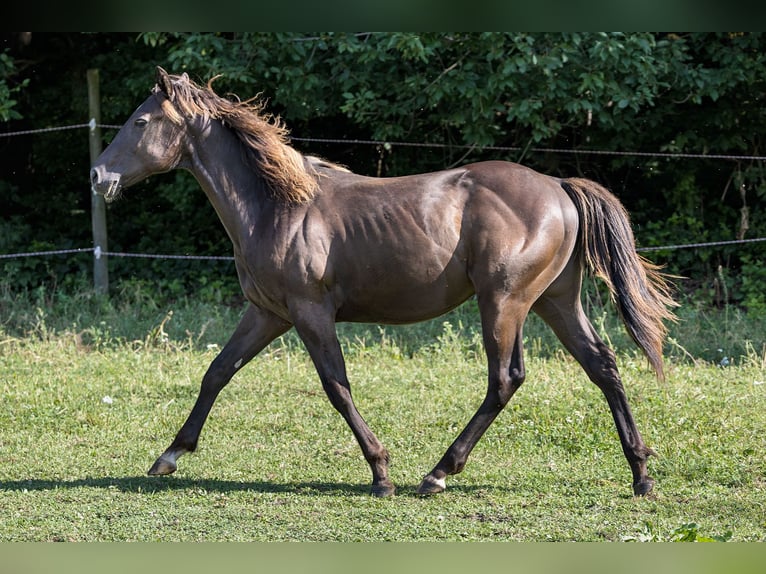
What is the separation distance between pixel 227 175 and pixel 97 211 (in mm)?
5512

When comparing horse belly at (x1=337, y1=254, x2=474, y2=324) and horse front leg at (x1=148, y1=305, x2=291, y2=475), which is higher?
horse belly at (x1=337, y1=254, x2=474, y2=324)

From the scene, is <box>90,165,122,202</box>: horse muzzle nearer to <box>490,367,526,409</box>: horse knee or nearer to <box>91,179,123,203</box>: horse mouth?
<box>91,179,123,203</box>: horse mouth

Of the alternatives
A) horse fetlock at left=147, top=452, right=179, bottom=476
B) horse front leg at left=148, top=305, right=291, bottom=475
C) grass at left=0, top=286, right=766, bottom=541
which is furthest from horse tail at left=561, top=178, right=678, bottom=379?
horse fetlock at left=147, top=452, right=179, bottom=476

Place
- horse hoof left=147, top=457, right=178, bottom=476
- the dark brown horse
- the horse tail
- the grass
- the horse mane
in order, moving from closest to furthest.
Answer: the grass < the dark brown horse < the horse tail < the horse mane < horse hoof left=147, top=457, right=178, bottom=476

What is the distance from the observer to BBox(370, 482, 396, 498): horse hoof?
511cm

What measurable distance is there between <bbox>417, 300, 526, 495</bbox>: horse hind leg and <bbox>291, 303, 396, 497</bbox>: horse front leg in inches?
10.1

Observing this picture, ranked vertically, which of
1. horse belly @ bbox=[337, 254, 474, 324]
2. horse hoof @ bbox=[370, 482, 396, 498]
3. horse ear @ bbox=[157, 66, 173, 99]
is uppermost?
horse ear @ bbox=[157, 66, 173, 99]

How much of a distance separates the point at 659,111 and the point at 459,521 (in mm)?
7367

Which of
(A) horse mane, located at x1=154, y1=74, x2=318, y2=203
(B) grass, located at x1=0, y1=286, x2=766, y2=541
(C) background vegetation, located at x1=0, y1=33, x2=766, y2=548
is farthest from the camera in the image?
(A) horse mane, located at x1=154, y1=74, x2=318, y2=203

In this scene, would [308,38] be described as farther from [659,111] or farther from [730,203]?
[730,203]

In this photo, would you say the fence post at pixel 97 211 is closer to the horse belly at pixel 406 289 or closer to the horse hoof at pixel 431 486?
the horse belly at pixel 406 289

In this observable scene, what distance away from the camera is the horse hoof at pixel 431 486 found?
5.12 m

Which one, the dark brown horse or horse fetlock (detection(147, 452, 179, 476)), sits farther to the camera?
horse fetlock (detection(147, 452, 179, 476))

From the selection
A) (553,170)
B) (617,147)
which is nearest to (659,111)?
(617,147)
